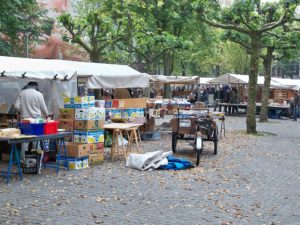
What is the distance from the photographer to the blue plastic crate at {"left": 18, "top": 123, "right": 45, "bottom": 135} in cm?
895

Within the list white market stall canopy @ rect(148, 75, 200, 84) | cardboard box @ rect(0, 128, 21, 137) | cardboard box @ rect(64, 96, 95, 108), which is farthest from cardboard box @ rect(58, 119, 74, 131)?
white market stall canopy @ rect(148, 75, 200, 84)

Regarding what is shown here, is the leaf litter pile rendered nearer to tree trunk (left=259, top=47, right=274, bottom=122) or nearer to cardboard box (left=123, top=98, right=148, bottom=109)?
cardboard box (left=123, top=98, right=148, bottom=109)

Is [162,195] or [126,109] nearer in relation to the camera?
[162,195]

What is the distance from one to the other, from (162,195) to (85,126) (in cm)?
332

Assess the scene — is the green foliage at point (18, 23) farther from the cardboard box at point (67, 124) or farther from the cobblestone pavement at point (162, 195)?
the cobblestone pavement at point (162, 195)

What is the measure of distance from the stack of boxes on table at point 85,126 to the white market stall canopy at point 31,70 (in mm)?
736

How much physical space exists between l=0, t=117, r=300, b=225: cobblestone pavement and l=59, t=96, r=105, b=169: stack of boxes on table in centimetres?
37

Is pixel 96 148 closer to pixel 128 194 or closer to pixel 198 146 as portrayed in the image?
pixel 198 146

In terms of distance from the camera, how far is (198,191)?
8070 mm

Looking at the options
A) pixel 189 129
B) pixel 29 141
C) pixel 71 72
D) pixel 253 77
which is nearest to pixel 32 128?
pixel 29 141

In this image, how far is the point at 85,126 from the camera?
1041 centimetres

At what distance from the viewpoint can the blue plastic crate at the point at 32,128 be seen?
8953 millimetres

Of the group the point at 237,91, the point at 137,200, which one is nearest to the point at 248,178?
the point at 137,200

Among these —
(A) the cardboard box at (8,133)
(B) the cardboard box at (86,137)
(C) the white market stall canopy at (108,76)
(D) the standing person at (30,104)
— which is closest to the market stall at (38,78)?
(D) the standing person at (30,104)
